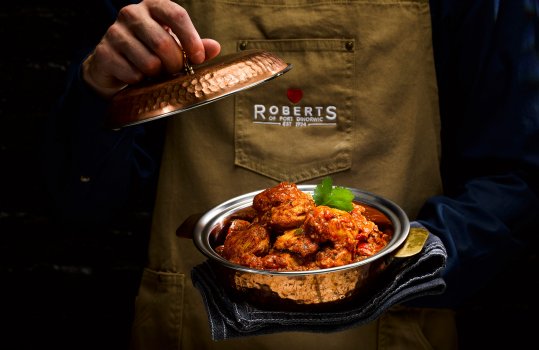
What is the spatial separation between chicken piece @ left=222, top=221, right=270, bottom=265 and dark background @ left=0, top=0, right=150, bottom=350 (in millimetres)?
1131

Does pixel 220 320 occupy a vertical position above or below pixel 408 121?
below

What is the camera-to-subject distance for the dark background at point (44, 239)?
7.37 ft

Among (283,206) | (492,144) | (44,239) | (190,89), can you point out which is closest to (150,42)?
(190,89)

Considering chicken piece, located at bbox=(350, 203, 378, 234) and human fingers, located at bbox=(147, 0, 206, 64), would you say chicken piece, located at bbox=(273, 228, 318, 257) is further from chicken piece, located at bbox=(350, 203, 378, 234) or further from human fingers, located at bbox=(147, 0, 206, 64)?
human fingers, located at bbox=(147, 0, 206, 64)

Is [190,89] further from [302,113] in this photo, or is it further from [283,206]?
[302,113]

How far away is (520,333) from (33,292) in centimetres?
188

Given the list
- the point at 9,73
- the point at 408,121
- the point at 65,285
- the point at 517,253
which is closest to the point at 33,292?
the point at 65,285

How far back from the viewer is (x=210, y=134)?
5.73 feet

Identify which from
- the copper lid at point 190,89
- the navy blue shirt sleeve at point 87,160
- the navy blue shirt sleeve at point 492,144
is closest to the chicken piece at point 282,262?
the copper lid at point 190,89

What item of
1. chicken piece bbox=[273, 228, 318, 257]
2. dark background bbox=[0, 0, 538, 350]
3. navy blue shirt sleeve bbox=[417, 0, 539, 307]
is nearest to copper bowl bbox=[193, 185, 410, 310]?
chicken piece bbox=[273, 228, 318, 257]

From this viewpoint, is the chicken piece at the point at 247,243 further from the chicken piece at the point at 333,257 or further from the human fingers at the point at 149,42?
the human fingers at the point at 149,42

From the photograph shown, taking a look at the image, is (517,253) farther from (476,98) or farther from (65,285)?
(65,285)

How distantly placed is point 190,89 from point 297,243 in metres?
0.36

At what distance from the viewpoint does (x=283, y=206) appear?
1226 mm
